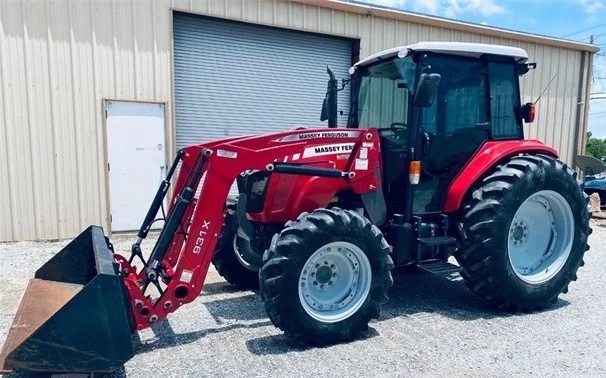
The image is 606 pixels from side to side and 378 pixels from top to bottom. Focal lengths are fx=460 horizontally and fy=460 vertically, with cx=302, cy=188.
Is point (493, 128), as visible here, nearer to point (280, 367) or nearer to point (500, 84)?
point (500, 84)

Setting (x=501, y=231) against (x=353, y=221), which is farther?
(x=501, y=231)

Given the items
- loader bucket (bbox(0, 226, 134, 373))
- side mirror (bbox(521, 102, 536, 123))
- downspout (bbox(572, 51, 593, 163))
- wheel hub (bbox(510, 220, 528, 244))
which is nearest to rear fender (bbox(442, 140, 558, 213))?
side mirror (bbox(521, 102, 536, 123))

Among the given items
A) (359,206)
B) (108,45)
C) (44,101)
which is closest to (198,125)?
(108,45)

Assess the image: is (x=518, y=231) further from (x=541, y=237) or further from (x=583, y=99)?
(x=583, y=99)

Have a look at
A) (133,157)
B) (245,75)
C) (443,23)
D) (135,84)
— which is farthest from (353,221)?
(443,23)

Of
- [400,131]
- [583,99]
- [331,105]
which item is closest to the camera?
[400,131]

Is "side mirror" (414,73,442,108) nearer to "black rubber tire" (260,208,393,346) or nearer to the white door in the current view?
"black rubber tire" (260,208,393,346)

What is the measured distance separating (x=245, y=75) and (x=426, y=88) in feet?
18.7

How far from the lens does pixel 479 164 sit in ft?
14.0

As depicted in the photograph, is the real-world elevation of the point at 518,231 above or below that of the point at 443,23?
below

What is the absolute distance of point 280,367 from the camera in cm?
313

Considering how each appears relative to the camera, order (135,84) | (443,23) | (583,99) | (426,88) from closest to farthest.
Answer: (426,88)
(135,84)
(443,23)
(583,99)

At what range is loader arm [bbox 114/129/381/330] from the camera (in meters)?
3.32

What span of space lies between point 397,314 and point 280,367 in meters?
1.47
